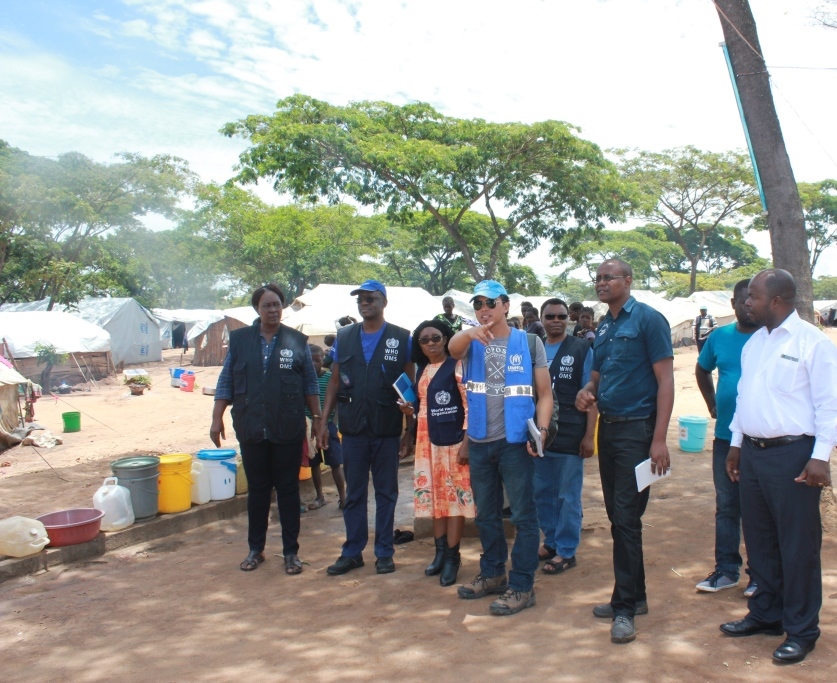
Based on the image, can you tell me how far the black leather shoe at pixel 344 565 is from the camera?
192 inches

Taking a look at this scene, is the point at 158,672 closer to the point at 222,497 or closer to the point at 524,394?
the point at 524,394

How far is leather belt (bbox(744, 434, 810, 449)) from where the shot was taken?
326 centimetres

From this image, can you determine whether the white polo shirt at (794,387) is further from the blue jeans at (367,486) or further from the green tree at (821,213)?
the green tree at (821,213)

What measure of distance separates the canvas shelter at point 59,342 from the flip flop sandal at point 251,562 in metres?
17.9

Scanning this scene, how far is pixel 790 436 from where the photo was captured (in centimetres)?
327

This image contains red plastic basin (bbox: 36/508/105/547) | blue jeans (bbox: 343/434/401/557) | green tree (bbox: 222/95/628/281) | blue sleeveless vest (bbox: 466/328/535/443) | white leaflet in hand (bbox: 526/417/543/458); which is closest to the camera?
white leaflet in hand (bbox: 526/417/543/458)

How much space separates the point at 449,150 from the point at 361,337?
52.0 feet

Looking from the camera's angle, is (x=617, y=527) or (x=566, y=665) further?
(x=617, y=527)

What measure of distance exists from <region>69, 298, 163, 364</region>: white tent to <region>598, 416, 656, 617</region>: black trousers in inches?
1099

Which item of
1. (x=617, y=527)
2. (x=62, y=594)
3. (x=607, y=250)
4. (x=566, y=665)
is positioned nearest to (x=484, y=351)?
(x=617, y=527)

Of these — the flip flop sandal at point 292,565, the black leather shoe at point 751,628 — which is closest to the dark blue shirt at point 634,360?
the black leather shoe at point 751,628

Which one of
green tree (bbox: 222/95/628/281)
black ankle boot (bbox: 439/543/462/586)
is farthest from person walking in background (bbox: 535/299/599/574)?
green tree (bbox: 222/95/628/281)

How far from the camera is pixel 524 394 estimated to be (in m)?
3.99

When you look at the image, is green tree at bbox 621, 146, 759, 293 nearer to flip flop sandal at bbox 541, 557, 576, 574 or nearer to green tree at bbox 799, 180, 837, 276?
green tree at bbox 799, 180, 837, 276
